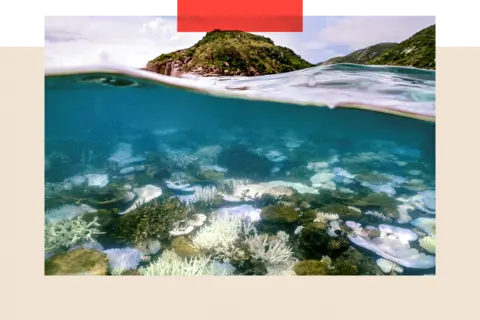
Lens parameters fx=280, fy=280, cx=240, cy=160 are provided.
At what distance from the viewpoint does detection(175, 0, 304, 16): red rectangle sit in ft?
8.70

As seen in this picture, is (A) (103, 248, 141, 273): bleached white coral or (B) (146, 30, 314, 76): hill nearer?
(A) (103, 248, 141, 273): bleached white coral

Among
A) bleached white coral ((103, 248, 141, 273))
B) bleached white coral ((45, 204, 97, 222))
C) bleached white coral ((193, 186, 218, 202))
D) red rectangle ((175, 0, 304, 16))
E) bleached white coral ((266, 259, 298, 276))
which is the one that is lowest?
bleached white coral ((266, 259, 298, 276))

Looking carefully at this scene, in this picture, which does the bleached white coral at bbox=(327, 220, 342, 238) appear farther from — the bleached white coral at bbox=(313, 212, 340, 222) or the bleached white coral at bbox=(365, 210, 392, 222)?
the bleached white coral at bbox=(365, 210, 392, 222)

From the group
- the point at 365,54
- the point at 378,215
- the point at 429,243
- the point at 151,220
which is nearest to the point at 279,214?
the point at 378,215

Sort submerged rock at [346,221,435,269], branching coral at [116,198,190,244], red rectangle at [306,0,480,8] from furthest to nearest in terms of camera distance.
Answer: branching coral at [116,198,190,244] → submerged rock at [346,221,435,269] → red rectangle at [306,0,480,8]

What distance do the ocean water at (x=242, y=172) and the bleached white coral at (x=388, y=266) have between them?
0.04 ft

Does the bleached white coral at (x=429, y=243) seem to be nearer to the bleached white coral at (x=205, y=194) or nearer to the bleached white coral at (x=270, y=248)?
the bleached white coral at (x=270, y=248)

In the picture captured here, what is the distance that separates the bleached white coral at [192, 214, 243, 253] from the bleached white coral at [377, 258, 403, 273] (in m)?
1.42

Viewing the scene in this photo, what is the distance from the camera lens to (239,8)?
2672mm

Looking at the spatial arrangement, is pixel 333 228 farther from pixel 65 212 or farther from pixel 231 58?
pixel 65 212

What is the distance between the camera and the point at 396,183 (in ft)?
9.66

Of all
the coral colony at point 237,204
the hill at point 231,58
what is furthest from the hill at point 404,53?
the coral colony at point 237,204

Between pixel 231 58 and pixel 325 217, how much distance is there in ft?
6.34

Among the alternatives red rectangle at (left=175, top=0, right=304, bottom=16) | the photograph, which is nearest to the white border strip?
the photograph
